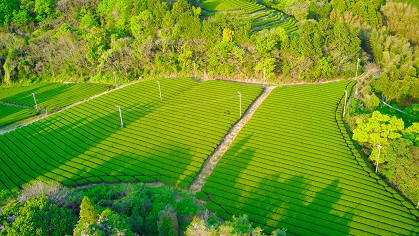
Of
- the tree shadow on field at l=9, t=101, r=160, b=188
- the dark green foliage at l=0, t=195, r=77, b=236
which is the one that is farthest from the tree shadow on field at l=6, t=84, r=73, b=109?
the dark green foliage at l=0, t=195, r=77, b=236

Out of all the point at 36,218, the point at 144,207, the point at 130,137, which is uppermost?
the point at 36,218

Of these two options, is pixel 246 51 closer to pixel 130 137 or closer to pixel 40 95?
pixel 130 137

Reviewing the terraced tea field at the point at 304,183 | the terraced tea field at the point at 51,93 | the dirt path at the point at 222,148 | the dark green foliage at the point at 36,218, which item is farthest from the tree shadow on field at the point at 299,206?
the terraced tea field at the point at 51,93

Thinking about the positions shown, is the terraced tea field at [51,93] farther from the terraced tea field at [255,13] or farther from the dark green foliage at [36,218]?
the dark green foliage at [36,218]

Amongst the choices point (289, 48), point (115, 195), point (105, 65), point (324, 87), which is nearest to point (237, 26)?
point (289, 48)

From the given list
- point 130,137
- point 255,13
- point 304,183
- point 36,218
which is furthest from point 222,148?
point 255,13

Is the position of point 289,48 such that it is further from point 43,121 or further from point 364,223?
point 43,121
